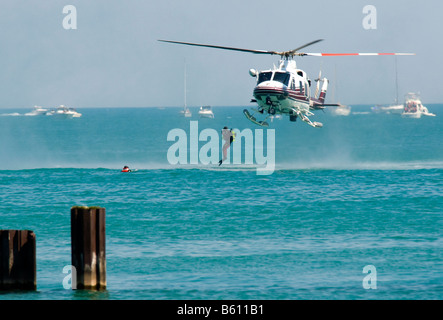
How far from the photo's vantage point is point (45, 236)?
3322 cm

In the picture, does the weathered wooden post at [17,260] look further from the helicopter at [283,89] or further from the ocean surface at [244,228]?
the helicopter at [283,89]

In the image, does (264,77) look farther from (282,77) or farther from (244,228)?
(244,228)

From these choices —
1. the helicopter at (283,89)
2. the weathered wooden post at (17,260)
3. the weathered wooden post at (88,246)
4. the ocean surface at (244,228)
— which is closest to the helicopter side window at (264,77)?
the helicopter at (283,89)

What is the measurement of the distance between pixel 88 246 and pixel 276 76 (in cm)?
2100

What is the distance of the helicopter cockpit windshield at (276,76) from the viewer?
39.2 m

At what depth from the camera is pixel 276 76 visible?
3938cm

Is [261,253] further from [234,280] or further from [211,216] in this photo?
[211,216]

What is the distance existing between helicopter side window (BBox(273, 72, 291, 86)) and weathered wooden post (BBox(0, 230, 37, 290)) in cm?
2116

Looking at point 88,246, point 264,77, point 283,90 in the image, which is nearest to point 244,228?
point 283,90

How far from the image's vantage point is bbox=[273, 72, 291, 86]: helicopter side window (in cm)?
3922

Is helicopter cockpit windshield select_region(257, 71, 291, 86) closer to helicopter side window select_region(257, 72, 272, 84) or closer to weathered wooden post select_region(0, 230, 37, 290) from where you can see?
helicopter side window select_region(257, 72, 272, 84)

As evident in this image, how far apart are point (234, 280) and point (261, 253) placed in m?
4.90

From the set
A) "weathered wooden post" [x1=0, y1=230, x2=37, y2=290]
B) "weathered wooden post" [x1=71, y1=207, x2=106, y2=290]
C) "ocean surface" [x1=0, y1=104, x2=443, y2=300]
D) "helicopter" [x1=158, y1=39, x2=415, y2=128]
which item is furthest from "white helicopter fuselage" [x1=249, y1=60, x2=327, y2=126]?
"weathered wooden post" [x1=0, y1=230, x2=37, y2=290]
